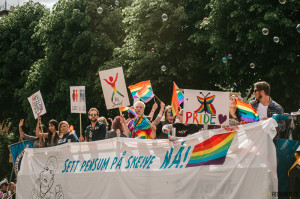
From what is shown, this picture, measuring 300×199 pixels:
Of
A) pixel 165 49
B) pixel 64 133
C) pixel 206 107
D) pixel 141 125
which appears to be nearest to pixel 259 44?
pixel 165 49

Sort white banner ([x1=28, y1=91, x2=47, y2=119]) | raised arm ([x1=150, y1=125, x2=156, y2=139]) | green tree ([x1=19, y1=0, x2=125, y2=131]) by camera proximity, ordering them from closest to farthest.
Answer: raised arm ([x1=150, y1=125, x2=156, y2=139]), white banner ([x1=28, y1=91, x2=47, y2=119]), green tree ([x1=19, y1=0, x2=125, y2=131])

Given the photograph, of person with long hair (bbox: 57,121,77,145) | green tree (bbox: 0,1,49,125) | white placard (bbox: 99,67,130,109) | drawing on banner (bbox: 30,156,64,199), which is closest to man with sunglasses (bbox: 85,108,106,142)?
person with long hair (bbox: 57,121,77,145)

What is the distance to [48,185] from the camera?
33.2 ft

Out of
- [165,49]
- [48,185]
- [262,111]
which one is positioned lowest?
[48,185]

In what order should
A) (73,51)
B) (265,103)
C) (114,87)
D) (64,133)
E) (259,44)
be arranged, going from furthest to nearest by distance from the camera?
(73,51), (259,44), (64,133), (114,87), (265,103)

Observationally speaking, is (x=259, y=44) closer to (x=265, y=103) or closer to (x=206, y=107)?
(x=265, y=103)

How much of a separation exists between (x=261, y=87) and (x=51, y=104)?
22471 mm

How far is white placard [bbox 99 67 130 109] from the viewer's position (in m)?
9.86

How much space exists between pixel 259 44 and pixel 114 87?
1012 centimetres

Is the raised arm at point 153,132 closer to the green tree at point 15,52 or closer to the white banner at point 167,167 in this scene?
the white banner at point 167,167

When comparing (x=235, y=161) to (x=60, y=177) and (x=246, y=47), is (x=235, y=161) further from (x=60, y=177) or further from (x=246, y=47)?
(x=246, y=47)

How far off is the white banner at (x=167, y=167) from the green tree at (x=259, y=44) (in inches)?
424

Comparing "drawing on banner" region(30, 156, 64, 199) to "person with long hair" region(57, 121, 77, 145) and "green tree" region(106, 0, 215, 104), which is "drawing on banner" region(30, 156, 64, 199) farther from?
"green tree" region(106, 0, 215, 104)

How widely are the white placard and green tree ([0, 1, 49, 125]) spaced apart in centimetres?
2454
